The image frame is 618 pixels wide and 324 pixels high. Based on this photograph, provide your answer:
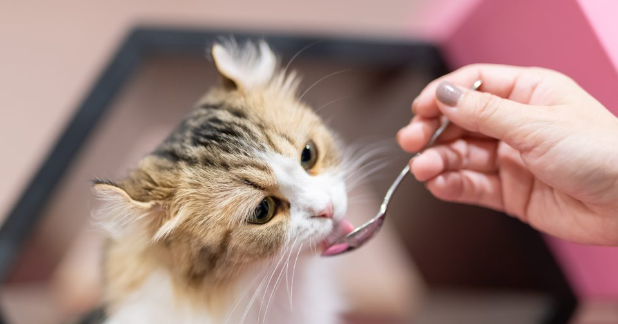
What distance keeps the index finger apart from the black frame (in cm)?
52

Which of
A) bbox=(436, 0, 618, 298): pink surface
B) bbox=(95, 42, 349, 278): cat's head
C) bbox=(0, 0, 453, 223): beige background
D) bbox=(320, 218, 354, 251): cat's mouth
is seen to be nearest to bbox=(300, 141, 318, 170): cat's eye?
bbox=(95, 42, 349, 278): cat's head

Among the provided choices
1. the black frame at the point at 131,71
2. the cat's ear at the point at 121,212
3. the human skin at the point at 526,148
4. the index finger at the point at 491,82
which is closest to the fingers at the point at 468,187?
the human skin at the point at 526,148

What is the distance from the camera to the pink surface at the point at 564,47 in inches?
31.3

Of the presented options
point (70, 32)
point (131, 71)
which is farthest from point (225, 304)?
point (70, 32)

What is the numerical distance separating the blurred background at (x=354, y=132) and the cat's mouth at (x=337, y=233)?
0.66ft

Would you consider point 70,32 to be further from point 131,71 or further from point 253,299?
point 253,299

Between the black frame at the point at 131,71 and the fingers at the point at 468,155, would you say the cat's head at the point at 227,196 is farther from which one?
the black frame at the point at 131,71

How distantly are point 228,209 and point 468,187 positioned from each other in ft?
1.54

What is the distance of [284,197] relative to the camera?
2.48 ft

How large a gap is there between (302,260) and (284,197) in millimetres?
201

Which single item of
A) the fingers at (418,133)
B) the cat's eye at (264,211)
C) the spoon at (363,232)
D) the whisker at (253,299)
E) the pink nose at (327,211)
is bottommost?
the whisker at (253,299)

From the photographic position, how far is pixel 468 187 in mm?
911

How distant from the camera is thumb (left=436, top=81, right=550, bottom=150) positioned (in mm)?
683

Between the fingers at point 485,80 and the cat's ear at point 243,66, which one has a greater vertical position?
the cat's ear at point 243,66
